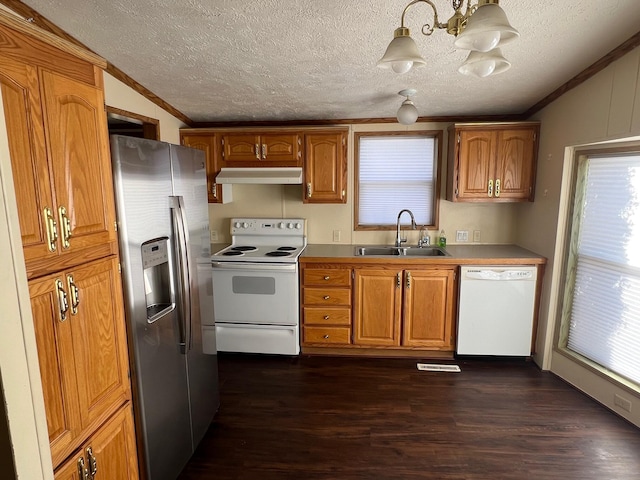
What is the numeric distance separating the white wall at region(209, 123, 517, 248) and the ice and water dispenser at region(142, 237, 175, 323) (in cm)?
205

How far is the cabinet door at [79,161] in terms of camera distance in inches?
44.9

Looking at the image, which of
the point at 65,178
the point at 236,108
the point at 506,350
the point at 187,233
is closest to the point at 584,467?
the point at 506,350

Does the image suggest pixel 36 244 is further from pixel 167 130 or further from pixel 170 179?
pixel 167 130

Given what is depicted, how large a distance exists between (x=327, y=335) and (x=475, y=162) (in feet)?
6.78

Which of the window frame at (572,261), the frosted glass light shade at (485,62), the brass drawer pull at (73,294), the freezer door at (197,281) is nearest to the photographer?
the brass drawer pull at (73,294)

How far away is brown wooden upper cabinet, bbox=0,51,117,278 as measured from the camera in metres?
1.01

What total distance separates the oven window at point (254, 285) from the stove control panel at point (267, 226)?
694 mm

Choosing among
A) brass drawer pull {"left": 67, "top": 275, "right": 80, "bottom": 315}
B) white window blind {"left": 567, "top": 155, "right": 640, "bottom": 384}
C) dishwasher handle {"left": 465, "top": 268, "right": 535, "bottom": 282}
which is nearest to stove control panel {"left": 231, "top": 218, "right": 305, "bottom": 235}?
dishwasher handle {"left": 465, "top": 268, "right": 535, "bottom": 282}

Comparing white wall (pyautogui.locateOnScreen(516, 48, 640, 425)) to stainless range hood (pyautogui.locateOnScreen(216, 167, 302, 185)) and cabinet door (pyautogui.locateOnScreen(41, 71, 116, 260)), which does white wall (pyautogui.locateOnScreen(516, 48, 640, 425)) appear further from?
cabinet door (pyautogui.locateOnScreen(41, 71, 116, 260))

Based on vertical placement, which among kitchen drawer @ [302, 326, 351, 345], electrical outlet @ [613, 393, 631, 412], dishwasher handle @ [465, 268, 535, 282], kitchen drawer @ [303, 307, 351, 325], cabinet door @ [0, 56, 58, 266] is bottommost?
electrical outlet @ [613, 393, 631, 412]

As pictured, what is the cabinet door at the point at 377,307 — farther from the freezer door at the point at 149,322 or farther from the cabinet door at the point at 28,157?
the cabinet door at the point at 28,157

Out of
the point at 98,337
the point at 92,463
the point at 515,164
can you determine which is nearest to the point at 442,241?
the point at 515,164

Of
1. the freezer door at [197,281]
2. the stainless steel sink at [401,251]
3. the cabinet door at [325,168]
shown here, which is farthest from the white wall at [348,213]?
the freezer door at [197,281]

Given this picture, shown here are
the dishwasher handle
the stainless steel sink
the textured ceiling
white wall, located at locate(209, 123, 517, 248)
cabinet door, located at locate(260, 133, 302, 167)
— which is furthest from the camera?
white wall, located at locate(209, 123, 517, 248)
